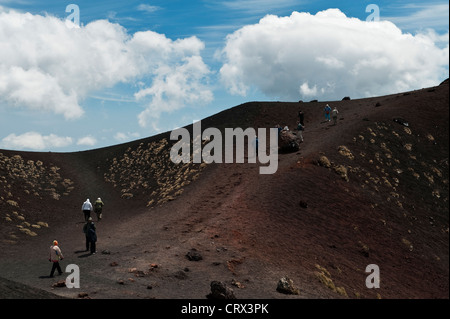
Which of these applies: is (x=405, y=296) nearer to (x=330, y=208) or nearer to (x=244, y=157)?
(x=330, y=208)

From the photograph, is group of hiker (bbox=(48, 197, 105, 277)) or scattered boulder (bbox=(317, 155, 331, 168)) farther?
scattered boulder (bbox=(317, 155, 331, 168))

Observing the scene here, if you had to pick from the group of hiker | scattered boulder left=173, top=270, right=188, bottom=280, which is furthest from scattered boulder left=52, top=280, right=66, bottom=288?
scattered boulder left=173, top=270, right=188, bottom=280

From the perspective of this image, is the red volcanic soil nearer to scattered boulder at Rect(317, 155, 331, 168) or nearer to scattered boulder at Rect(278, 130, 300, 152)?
scattered boulder at Rect(317, 155, 331, 168)

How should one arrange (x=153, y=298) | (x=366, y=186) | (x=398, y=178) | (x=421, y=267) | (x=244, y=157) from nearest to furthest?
(x=153, y=298), (x=421, y=267), (x=366, y=186), (x=398, y=178), (x=244, y=157)

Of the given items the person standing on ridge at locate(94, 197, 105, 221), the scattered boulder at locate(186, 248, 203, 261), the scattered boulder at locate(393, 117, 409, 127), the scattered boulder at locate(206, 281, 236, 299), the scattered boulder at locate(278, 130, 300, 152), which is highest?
the scattered boulder at locate(393, 117, 409, 127)

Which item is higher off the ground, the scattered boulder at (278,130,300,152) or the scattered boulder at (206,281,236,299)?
the scattered boulder at (278,130,300,152)

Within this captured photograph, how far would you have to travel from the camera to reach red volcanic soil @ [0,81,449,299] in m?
21.5

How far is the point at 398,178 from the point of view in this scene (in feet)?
125

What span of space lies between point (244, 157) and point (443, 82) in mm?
38554

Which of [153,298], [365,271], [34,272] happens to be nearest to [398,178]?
[365,271]

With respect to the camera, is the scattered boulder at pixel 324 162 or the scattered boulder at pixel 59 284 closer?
the scattered boulder at pixel 59 284

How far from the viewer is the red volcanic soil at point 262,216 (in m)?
21.5

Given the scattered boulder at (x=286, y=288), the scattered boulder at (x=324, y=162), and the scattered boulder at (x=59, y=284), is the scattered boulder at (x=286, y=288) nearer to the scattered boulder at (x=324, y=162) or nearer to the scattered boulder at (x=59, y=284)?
the scattered boulder at (x=59, y=284)

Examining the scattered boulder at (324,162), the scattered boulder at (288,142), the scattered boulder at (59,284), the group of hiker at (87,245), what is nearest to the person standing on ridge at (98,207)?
the group of hiker at (87,245)
